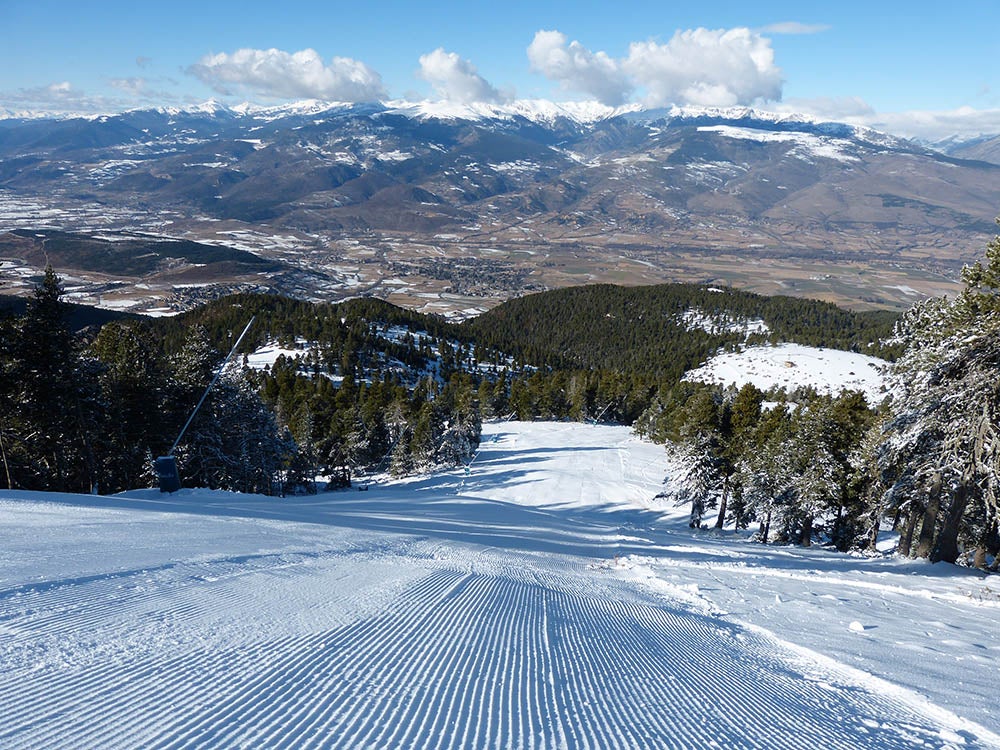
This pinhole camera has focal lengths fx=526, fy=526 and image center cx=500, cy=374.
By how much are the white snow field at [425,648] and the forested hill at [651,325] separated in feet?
381

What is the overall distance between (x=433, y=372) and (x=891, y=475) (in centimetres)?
8846

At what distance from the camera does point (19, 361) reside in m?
20.5

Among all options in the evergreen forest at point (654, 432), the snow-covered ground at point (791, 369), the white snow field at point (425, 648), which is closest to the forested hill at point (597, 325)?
the snow-covered ground at point (791, 369)

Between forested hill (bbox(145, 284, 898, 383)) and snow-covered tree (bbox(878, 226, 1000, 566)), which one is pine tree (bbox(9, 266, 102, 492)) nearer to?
snow-covered tree (bbox(878, 226, 1000, 566))

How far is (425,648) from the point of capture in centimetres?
477

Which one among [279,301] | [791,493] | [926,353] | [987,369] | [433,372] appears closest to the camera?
[987,369]

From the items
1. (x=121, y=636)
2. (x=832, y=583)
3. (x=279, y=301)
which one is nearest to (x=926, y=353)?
(x=832, y=583)

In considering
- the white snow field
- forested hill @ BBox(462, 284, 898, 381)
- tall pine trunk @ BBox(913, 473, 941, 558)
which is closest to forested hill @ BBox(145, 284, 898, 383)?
forested hill @ BBox(462, 284, 898, 381)

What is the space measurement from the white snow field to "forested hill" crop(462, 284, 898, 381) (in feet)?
381

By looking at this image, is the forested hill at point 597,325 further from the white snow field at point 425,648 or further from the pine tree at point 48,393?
the white snow field at point 425,648

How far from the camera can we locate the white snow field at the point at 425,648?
3.32m

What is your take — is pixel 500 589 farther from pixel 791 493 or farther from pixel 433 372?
pixel 433 372

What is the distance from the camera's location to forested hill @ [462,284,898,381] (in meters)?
138

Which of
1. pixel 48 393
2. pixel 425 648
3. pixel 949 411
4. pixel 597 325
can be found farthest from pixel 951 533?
pixel 597 325
